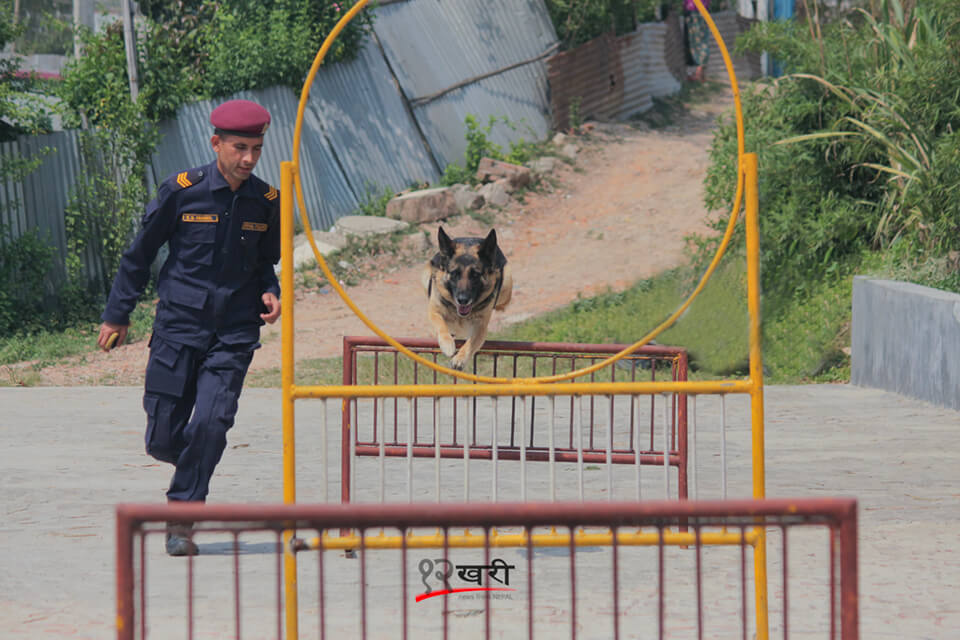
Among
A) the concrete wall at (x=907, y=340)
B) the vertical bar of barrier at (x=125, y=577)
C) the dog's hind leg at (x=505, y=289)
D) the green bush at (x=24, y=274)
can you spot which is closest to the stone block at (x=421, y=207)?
the green bush at (x=24, y=274)

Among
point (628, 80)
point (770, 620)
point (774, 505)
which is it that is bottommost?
point (770, 620)

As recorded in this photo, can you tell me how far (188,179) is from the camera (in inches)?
190

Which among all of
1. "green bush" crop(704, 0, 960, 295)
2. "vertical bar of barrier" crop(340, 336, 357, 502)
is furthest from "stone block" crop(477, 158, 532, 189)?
"vertical bar of barrier" crop(340, 336, 357, 502)

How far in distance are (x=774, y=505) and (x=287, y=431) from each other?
192 cm

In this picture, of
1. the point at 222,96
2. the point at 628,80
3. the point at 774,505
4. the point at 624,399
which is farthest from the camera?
the point at 628,80

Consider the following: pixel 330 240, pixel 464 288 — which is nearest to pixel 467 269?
pixel 464 288

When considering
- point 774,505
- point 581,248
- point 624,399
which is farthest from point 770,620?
point 581,248

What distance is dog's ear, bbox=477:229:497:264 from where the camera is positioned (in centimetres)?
559

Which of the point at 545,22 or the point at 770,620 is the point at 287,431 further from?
the point at 545,22

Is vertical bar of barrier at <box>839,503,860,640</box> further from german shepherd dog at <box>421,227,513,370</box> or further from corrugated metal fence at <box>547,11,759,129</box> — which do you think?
corrugated metal fence at <box>547,11,759,129</box>

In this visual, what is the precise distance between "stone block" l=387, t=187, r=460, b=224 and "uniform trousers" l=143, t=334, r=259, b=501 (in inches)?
434

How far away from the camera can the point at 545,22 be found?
1923cm

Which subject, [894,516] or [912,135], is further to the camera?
[912,135]

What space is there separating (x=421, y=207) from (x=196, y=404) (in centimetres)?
1111
